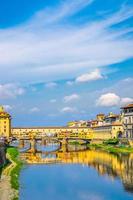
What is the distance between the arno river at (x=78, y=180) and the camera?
116 feet

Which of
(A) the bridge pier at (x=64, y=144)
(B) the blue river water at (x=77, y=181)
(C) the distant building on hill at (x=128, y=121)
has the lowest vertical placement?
(B) the blue river water at (x=77, y=181)

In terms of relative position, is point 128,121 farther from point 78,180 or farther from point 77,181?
point 77,181

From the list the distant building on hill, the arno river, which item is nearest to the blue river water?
the arno river

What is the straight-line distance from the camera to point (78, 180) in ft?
145

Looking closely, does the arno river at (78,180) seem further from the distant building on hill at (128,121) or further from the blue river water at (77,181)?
the distant building on hill at (128,121)

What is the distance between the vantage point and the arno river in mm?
35406

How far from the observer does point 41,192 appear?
3734 cm

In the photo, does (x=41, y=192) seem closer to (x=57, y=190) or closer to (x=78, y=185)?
(x=57, y=190)

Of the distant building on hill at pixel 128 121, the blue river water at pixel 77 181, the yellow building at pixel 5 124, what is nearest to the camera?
the blue river water at pixel 77 181

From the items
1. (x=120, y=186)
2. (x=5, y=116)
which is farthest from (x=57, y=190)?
(x=5, y=116)

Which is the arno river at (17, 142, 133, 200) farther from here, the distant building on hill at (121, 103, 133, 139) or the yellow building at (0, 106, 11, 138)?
the yellow building at (0, 106, 11, 138)

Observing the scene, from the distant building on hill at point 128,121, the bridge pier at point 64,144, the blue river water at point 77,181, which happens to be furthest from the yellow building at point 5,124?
the blue river water at point 77,181

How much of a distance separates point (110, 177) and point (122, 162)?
11695 millimetres

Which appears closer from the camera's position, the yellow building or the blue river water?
the blue river water
